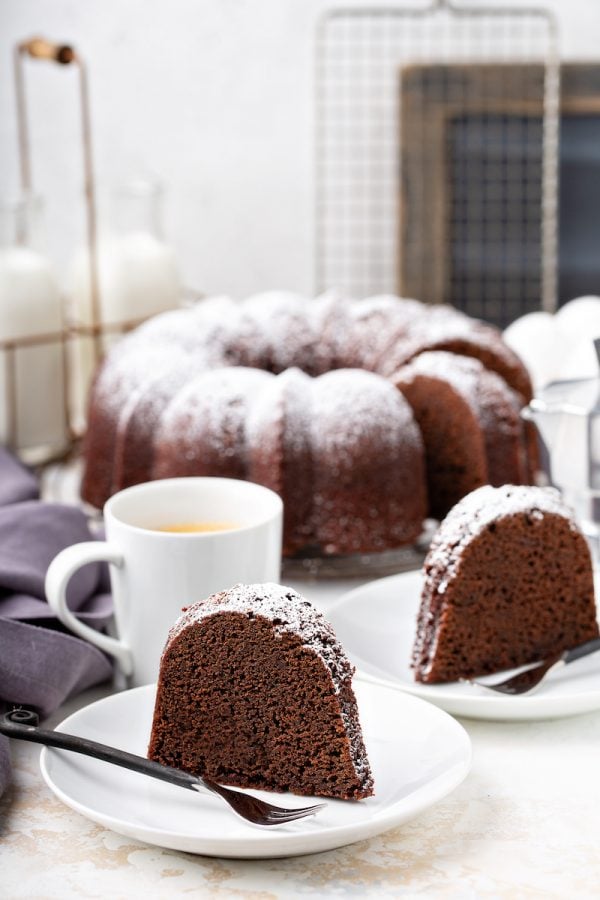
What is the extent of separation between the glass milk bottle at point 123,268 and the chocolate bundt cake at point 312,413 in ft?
0.83

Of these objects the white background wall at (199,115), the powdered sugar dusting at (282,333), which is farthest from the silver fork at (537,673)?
the white background wall at (199,115)

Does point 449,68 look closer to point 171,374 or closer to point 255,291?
point 255,291

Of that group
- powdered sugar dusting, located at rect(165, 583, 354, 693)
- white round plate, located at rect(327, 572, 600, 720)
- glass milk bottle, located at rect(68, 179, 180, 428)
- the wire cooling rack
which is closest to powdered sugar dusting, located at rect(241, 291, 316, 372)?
Answer: glass milk bottle, located at rect(68, 179, 180, 428)

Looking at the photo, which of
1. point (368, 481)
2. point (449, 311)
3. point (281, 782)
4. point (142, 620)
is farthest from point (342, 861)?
point (449, 311)

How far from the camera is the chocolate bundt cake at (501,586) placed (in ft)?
3.03

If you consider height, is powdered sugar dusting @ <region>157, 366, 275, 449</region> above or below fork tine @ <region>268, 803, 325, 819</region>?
above

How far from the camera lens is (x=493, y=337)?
4.48 ft

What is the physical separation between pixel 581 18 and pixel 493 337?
1221mm

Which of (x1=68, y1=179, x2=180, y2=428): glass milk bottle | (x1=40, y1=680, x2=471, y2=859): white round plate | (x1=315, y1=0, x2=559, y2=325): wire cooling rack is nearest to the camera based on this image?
(x1=40, y1=680, x2=471, y2=859): white round plate

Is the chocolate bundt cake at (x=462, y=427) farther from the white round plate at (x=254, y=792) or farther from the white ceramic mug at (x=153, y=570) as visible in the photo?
the white round plate at (x=254, y=792)

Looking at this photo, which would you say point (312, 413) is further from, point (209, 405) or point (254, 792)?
point (254, 792)

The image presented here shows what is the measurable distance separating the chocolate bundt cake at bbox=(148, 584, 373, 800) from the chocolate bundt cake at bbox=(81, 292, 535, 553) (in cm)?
39

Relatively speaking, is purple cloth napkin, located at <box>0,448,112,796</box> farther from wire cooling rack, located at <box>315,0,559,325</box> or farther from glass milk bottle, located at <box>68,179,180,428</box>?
wire cooling rack, located at <box>315,0,559,325</box>

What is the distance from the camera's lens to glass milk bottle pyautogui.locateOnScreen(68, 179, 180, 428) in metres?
1.67
